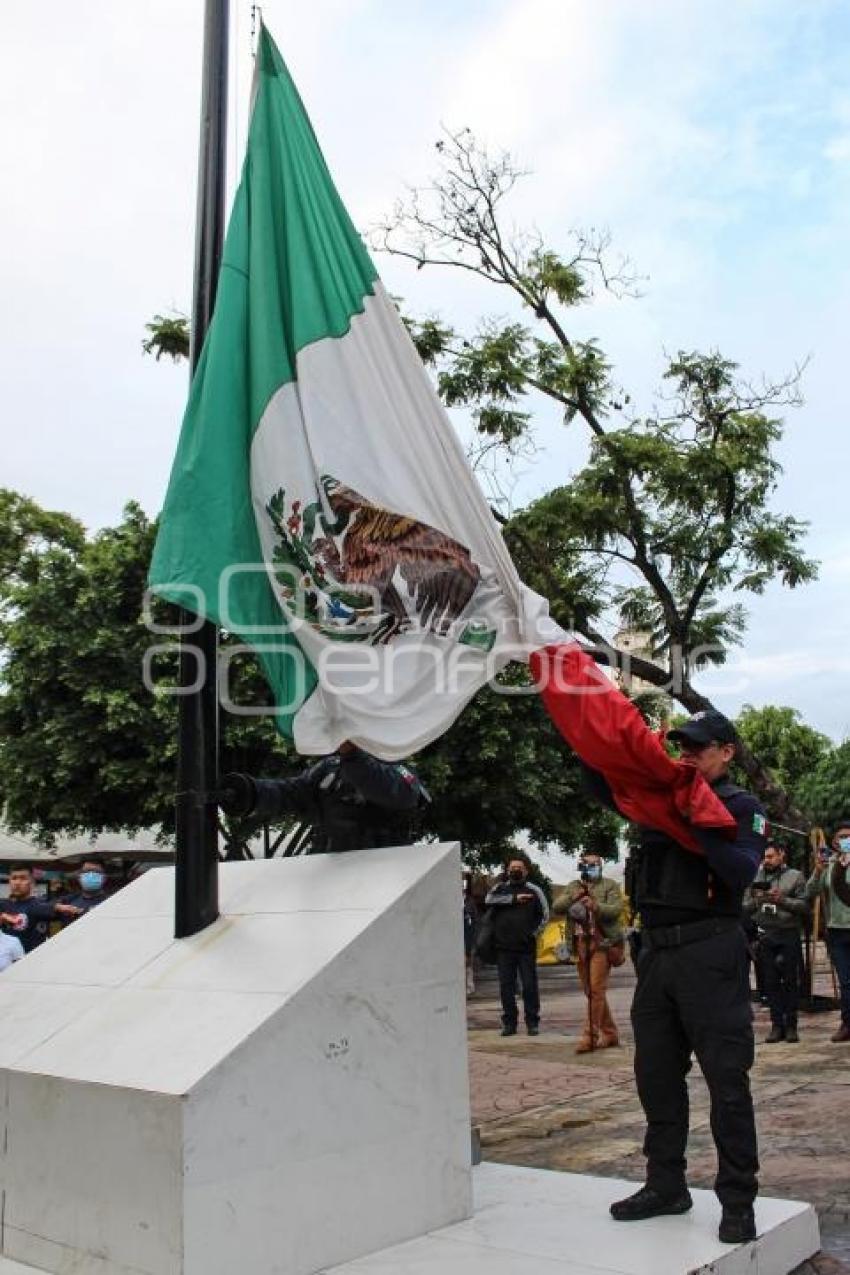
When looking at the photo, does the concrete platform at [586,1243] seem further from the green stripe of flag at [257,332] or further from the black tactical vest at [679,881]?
the green stripe of flag at [257,332]

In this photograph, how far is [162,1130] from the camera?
10.6ft

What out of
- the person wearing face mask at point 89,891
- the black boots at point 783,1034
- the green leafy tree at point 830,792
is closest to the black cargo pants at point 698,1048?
→ the black boots at point 783,1034

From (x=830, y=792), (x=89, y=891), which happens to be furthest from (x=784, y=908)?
(x=830, y=792)

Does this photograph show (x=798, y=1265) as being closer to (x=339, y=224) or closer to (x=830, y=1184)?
(x=830, y=1184)

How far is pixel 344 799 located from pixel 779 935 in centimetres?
684

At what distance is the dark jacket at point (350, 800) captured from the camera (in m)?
4.55

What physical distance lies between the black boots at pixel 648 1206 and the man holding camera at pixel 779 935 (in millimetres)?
6190

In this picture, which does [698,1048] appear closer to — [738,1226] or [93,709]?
[738,1226]

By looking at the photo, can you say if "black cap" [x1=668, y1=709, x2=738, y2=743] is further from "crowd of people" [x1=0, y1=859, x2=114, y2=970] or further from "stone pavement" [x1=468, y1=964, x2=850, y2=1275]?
"crowd of people" [x1=0, y1=859, x2=114, y2=970]

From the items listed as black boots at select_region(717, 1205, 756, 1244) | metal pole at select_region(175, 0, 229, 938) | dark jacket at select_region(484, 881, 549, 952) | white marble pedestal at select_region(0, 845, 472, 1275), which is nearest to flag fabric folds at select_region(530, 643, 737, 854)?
white marble pedestal at select_region(0, 845, 472, 1275)

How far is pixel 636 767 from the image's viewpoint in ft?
12.5

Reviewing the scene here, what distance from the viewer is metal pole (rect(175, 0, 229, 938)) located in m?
4.34

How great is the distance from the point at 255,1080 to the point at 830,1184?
3.11 metres

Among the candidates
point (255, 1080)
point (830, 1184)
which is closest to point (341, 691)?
point (255, 1080)
